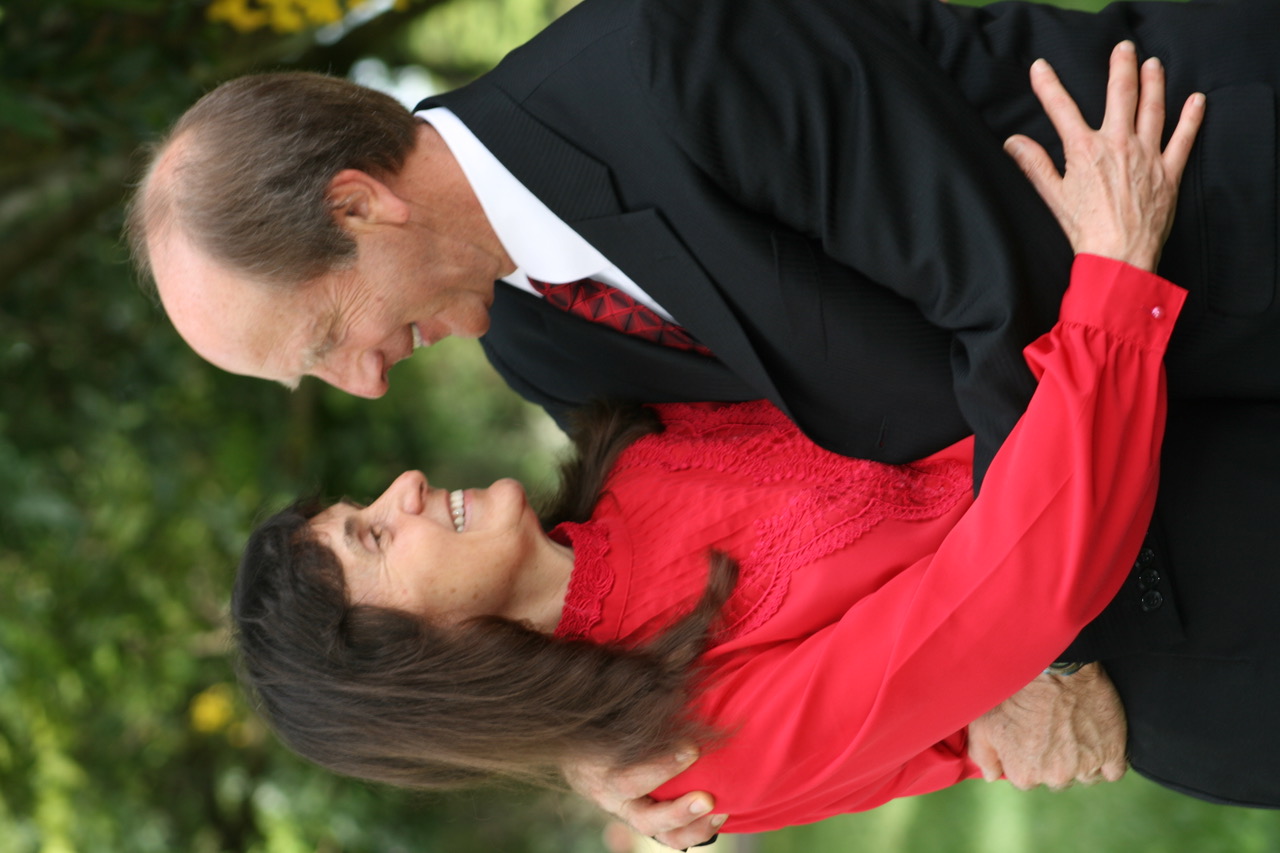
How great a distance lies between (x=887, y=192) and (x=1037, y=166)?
24 cm

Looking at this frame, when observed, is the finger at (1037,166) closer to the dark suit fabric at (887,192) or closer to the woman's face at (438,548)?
the dark suit fabric at (887,192)

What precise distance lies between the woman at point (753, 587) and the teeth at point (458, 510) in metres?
0.01

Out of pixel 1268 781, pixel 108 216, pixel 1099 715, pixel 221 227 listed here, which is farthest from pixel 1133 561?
pixel 108 216

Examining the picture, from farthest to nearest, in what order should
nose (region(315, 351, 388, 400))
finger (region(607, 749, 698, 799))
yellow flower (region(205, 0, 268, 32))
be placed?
yellow flower (region(205, 0, 268, 32)) → nose (region(315, 351, 388, 400)) → finger (region(607, 749, 698, 799))

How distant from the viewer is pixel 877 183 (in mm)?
1507

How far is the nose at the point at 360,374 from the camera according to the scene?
1.95 m

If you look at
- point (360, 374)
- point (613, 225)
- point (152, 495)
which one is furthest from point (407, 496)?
point (152, 495)

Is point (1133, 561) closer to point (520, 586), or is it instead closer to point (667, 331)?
point (667, 331)

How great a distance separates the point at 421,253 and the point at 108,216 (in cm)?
230

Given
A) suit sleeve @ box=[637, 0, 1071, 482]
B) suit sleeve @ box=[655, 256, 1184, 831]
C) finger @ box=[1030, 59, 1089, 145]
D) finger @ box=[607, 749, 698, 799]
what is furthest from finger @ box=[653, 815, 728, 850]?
finger @ box=[1030, 59, 1089, 145]

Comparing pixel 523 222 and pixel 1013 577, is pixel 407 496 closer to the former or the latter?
pixel 523 222

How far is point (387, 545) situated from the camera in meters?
1.88

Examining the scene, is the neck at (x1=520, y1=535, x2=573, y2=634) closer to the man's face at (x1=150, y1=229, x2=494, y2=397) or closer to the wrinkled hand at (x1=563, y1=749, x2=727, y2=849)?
the wrinkled hand at (x1=563, y1=749, x2=727, y2=849)

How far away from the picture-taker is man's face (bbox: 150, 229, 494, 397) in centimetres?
181
